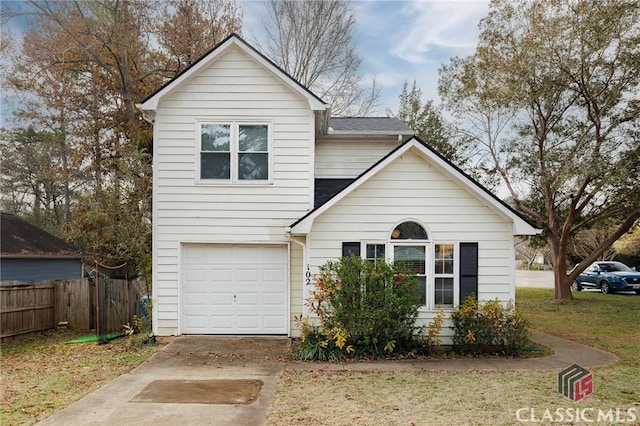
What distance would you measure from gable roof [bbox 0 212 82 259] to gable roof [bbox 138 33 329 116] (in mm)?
10418

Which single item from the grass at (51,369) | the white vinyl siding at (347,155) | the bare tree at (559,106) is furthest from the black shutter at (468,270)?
the bare tree at (559,106)

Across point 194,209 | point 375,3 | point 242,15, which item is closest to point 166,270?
A: point 194,209

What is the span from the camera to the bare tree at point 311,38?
25172 mm

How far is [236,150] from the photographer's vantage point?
11438mm

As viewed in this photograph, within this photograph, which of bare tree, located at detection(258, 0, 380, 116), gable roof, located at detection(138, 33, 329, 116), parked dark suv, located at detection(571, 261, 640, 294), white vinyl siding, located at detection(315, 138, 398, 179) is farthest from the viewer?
bare tree, located at detection(258, 0, 380, 116)

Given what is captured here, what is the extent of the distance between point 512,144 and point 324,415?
17.3 metres

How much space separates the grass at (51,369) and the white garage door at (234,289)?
149 cm

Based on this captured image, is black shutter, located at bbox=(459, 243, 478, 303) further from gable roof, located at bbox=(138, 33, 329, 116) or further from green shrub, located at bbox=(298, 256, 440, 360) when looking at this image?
gable roof, located at bbox=(138, 33, 329, 116)

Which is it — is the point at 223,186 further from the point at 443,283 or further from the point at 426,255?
the point at 443,283

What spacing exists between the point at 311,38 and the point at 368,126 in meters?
13.5

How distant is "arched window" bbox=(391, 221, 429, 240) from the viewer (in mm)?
10625

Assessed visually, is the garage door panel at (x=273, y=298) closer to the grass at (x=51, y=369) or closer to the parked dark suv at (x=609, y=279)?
the grass at (x=51, y=369)

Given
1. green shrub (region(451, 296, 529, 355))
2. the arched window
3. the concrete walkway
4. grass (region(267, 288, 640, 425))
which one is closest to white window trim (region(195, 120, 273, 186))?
the arched window

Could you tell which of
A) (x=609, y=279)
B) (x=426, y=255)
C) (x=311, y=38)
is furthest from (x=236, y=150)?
(x=609, y=279)
